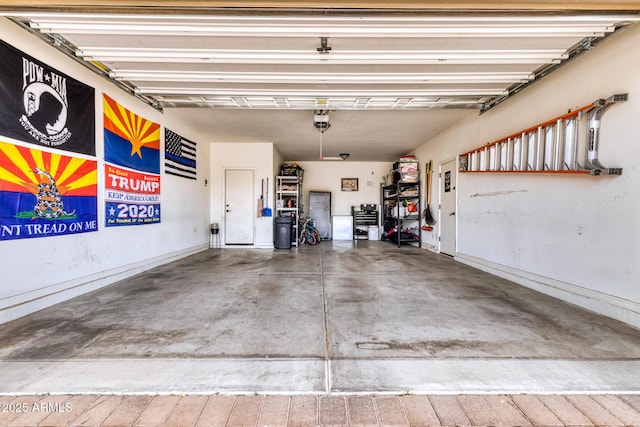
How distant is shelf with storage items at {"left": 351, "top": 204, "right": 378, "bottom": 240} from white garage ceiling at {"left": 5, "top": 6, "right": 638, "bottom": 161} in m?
5.14

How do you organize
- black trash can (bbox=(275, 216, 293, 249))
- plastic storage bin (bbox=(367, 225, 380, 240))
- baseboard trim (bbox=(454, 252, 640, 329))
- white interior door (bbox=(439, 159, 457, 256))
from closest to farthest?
1. baseboard trim (bbox=(454, 252, 640, 329))
2. white interior door (bbox=(439, 159, 457, 256))
3. black trash can (bbox=(275, 216, 293, 249))
4. plastic storage bin (bbox=(367, 225, 380, 240))

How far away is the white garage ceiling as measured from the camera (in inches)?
85.1

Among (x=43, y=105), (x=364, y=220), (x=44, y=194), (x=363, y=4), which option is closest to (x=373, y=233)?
(x=364, y=220)

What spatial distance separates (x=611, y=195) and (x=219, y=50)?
399 cm

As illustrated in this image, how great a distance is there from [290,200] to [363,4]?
229 inches

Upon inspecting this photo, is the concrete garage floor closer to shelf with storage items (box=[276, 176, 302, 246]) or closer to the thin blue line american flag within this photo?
the thin blue line american flag

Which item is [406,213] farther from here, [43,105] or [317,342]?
[43,105]

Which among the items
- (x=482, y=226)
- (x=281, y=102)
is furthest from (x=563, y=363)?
(x=281, y=102)

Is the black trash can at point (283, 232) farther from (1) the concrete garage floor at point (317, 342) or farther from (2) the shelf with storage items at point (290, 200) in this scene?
(1) the concrete garage floor at point (317, 342)

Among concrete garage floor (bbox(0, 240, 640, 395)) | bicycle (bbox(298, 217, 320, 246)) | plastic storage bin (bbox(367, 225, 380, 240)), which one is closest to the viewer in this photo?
concrete garage floor (bbox(0, 240, 640, 395))

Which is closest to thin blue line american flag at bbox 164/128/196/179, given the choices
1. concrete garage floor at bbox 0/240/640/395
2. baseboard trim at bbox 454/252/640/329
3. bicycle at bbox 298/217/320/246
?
concrete garage floor at bbox 0/240/640/395

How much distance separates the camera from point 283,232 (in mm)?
6832

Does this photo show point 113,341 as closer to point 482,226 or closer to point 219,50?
point 219,50

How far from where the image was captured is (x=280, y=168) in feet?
26.6
